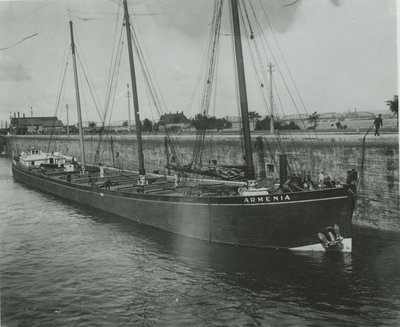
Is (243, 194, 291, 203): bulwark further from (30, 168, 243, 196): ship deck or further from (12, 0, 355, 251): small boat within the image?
(30, 168, 243, 196): ship deck

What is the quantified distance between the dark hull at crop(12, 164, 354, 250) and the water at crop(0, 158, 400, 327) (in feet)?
1.99

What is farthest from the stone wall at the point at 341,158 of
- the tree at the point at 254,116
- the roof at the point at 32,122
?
the roof at the point at 32,122

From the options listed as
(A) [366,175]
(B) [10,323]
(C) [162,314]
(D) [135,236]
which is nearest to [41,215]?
(D) [135,236]

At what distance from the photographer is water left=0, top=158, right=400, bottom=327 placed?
11500 mm

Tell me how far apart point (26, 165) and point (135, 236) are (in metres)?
30.8

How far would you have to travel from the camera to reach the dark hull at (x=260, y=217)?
1609 centimetres

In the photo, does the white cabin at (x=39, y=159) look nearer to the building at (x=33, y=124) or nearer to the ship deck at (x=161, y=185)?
the ship deck at (x=161, y=185)

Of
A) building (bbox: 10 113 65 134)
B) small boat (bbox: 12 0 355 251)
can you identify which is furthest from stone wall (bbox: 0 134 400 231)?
building (bbox: 10 113 65 134)

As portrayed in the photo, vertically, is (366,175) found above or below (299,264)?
above

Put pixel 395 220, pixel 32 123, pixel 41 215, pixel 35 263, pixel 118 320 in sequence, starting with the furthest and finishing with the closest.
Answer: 1. pixel 32 123
2. pixel 41 215
3. pixel 395 220
4. pixel 35 263
5. pixel 118 320

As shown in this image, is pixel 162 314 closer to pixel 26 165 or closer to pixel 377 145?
pixel 377 145

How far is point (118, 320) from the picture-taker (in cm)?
1145

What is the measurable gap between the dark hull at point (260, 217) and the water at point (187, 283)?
61 centimetres

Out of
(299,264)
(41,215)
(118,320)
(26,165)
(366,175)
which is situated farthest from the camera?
(26,165)
